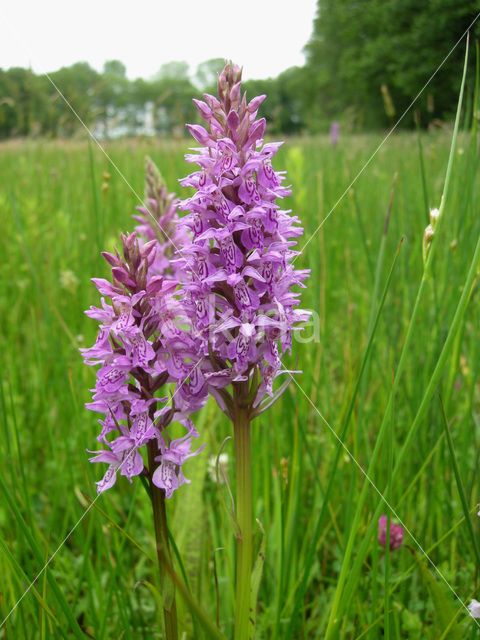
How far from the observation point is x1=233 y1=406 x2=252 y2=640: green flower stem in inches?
37.5

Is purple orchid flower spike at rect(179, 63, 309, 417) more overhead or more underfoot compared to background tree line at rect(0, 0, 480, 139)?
more underfoot

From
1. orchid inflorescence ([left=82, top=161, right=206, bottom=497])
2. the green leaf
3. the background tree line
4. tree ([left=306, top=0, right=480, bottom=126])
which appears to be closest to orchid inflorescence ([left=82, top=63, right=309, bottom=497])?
orchid inflorescence ([left=82, top=161, right=206, bottom=497])

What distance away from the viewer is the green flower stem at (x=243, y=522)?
37.5 inches

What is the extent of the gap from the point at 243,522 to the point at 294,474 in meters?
0.46

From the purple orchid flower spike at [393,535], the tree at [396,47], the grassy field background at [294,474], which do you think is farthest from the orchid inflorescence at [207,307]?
the tree at [396,47]

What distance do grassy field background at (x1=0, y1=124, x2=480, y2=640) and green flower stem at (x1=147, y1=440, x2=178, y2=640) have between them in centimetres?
5

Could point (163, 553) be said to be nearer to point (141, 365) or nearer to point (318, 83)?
point (141, 365)

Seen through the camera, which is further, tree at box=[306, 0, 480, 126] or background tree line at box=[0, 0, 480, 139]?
tree at box=[306, 0, 480, 126]

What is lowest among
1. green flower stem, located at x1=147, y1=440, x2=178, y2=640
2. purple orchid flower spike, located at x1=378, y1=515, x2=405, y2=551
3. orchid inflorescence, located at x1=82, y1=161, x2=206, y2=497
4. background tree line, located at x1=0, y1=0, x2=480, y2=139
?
purple orchid flower spike, located at x1=378, y1=515, x2=405, y2=551

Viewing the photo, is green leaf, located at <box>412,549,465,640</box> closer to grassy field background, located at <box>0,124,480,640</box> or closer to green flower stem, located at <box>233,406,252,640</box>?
grassy field background, located at <box>0,124,480,640</box>

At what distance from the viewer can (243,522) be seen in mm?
979

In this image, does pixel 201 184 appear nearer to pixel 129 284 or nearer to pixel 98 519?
pixel 129 284

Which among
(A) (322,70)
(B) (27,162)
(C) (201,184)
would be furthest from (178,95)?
(A) (322,70)

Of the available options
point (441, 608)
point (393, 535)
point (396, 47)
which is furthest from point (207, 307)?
point (396, 47)
